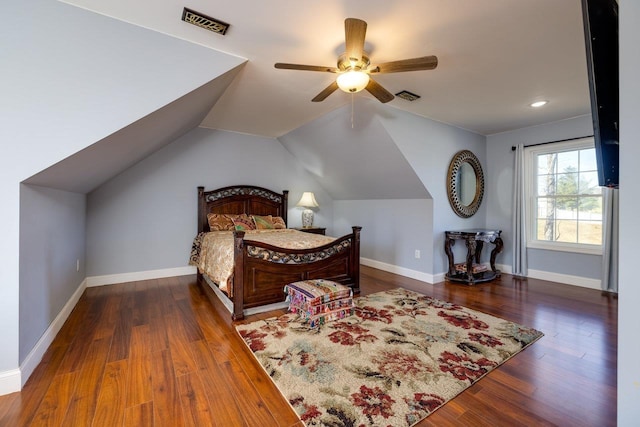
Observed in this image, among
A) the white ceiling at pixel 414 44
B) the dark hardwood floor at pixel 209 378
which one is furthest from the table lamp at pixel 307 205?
the dark hardwood floor at pixel 209 378

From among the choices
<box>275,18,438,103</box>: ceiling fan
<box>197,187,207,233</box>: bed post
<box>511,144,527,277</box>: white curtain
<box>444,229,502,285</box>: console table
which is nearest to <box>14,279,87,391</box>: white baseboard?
<box>197,187,207,233</box>: bed post

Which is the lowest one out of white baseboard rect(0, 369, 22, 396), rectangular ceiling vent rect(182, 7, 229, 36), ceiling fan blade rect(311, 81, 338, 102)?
white baseboard rect(0, 369, 22, 396)

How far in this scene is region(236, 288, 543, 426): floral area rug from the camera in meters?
1.57

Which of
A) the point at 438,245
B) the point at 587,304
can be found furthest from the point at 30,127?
the point at 587,304

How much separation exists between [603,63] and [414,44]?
141 centimetres

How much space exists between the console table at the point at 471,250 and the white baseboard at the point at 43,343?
14.6ft

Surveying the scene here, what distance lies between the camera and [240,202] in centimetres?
476

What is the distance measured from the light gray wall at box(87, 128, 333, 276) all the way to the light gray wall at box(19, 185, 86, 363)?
2.65ft

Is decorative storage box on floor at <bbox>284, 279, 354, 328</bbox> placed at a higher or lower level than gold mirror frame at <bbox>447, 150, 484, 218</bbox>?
lower

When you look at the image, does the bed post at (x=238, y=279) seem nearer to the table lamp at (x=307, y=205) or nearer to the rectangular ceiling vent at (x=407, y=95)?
the rectangular ceiling vent at (x=407, y=95)

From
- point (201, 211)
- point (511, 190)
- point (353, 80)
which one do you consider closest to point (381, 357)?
point (353, 80)

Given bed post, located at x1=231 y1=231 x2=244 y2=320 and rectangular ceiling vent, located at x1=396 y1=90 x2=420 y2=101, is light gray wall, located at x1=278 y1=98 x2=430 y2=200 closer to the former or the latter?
rectangular ceiling vent, located at x1=396 y1=90 x2=420 y2=101

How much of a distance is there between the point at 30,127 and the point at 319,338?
2416 mm

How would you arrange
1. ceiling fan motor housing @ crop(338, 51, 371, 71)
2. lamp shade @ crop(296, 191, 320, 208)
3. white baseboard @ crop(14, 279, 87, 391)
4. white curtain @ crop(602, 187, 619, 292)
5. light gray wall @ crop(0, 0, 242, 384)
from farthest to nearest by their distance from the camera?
lamp shade @ crop(296, 191, 320, 208) → white curtain @ crop(602, 187, 619, 292) → ceiling fan motor housing @ crop(338, 51, 371, 71) → white baseboard @ crop(14, 279, 87, 391) → light gray wall @ crop(0, 0, 242, 384)
